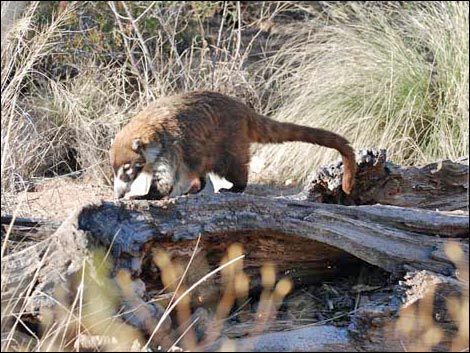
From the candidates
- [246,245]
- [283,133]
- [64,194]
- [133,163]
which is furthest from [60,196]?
[246,245]

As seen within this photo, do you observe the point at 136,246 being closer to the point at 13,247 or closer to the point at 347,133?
the point at 13,247

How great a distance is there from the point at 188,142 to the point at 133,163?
0.39 metres

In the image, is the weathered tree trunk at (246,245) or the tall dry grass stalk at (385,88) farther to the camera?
the tall dry grass stalk at (385,88)

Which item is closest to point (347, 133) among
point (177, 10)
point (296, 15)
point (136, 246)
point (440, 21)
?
point (440, 21)

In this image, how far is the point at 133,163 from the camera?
6.04m

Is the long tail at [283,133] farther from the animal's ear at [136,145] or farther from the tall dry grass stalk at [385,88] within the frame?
the tall dry grass stalk at [385,88]

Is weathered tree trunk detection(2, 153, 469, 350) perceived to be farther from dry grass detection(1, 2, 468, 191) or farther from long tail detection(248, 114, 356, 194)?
dry grass detection(1, 2, 468, 191)

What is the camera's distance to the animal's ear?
595cm

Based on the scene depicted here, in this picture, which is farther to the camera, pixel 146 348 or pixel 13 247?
pixel 13 247

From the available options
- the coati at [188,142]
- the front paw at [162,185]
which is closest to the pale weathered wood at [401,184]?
the coati at [188,142]

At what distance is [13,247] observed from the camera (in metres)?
3.90

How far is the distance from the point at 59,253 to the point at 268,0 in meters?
7.16

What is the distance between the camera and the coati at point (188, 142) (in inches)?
236

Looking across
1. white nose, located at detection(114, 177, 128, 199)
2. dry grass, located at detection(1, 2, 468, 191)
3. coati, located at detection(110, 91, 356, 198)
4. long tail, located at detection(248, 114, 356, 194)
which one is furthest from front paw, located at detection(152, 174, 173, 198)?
dry grass, located at detection(1, 2, 468, 191)
